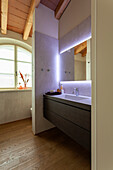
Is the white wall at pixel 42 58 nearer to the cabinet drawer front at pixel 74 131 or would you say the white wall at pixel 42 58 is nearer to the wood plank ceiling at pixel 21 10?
the wood plank ceiling at pixel 21 10

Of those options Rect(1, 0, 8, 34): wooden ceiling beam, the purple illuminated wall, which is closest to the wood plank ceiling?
Rect(1, 0, 8, 34): wooden ceiling beam

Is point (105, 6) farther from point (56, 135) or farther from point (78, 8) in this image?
point (56, 135)

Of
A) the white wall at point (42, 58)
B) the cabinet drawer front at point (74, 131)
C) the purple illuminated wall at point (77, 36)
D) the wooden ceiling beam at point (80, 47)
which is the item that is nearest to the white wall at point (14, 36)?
the white wall at point (42, 58)

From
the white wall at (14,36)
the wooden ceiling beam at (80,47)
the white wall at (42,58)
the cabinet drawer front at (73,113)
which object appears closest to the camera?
the cabinet drawer front at (73,113)

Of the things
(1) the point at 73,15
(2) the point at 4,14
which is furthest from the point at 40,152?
(2) the point at 4,14

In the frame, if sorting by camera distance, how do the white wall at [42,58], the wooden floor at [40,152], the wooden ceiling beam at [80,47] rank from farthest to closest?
the white wall at [42,58] → the wooden ceiling beam at [80,47] → the wooden floor at [40,152]

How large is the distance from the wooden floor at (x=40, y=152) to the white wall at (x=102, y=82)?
3.20 feet

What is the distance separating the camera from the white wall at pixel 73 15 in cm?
161

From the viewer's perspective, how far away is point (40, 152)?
59.1 inches

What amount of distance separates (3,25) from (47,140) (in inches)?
118

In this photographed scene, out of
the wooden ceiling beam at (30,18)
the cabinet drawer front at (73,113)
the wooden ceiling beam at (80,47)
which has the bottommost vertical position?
the cabinet drawer front at (73,113)

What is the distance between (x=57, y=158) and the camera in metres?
1.38

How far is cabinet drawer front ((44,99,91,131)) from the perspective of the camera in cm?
108

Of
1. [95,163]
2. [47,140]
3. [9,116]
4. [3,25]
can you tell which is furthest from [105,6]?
[9,116]
